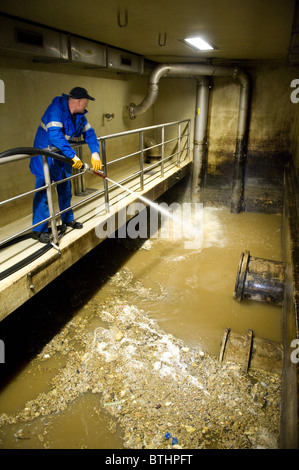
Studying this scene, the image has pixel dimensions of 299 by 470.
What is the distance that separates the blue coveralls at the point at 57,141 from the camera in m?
3.12

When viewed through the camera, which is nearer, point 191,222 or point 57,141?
point 57,141

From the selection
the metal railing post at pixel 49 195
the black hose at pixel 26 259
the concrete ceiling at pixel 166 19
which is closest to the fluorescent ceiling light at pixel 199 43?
the concrete ceiling at pixel 166 19

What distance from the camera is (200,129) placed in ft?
25.5

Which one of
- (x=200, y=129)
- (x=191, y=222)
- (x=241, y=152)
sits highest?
(x=200, y=129)

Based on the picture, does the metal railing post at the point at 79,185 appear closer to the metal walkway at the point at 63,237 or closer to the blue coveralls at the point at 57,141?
the metal walkway at the point at 63,237

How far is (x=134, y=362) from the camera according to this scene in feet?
11.2

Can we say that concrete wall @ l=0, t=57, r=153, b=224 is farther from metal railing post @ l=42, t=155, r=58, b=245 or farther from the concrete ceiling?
metal railing post @ l=42, t=155, r=58, b=245

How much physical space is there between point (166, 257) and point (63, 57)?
3672mm

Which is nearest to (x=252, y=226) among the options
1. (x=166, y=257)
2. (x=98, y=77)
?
(x=166, y=257)

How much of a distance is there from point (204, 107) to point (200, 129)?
1.73 feet

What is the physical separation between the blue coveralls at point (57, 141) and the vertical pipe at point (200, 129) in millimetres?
4712

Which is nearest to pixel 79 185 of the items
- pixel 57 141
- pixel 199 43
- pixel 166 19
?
pixel 57 141

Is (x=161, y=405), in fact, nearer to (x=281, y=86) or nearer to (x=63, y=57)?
(x=63, y=57)

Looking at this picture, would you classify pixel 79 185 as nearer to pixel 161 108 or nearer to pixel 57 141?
pixel 57 141
